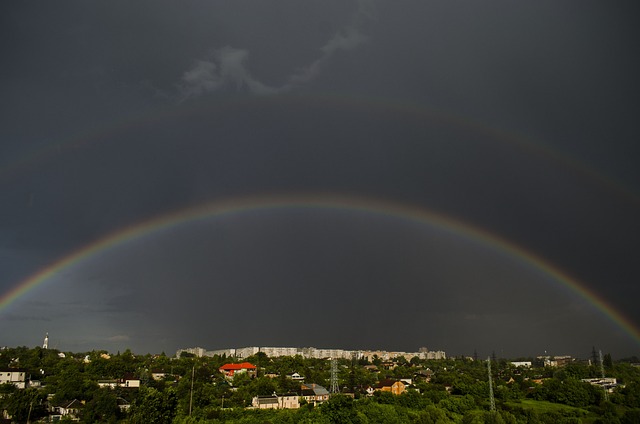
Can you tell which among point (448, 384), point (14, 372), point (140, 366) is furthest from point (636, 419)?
point (140, 366)

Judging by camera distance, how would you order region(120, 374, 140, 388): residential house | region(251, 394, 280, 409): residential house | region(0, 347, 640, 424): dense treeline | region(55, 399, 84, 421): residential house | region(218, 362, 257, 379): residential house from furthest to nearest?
1. region(218, 362, 257, 379): residential house
2. region(120, 374, 140, 388): residential house
3. region(251, 394, 280, 409): residential house
4. region(55, 399, 84, 421): residential house
5. region(0, 347, 640, 424): dense treeline

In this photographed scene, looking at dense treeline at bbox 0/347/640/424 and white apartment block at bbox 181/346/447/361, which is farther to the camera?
white apartment block at bbox 181/346/447/361

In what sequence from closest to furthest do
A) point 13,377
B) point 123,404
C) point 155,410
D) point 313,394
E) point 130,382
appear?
point 155,410
point 123,404
point 13,377
point 130,382
point 313,394

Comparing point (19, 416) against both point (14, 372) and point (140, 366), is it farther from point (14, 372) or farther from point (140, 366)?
Result: point (140, 366)

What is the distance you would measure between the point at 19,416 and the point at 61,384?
743cm

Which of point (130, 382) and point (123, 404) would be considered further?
point (130, 382)

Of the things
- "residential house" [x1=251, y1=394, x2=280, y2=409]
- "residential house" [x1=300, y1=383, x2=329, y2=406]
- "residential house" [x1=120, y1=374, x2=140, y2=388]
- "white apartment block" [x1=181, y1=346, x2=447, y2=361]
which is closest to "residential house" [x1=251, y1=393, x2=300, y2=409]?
"residential house" [x1=251, y1=394, x2=280, y2=409]

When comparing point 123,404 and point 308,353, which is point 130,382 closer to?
point 123,404

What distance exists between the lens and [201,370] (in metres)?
45.3

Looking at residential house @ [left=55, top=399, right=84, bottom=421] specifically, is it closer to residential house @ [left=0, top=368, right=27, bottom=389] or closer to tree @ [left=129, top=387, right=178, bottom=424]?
tree @ [left=129, top=387, right=178, bottom=424]

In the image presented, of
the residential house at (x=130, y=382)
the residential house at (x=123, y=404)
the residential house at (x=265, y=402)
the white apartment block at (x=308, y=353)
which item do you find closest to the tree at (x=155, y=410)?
the residential house at (x=123, y=404)

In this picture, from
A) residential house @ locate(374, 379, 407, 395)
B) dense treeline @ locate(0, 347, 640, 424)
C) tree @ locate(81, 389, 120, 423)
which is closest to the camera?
dense treeline @ locate(0, 347, 640, 424)

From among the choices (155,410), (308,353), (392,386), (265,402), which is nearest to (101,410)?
(155,410)

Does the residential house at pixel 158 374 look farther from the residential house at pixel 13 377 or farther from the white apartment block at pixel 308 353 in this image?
the white apartment block at pixel 308 353
